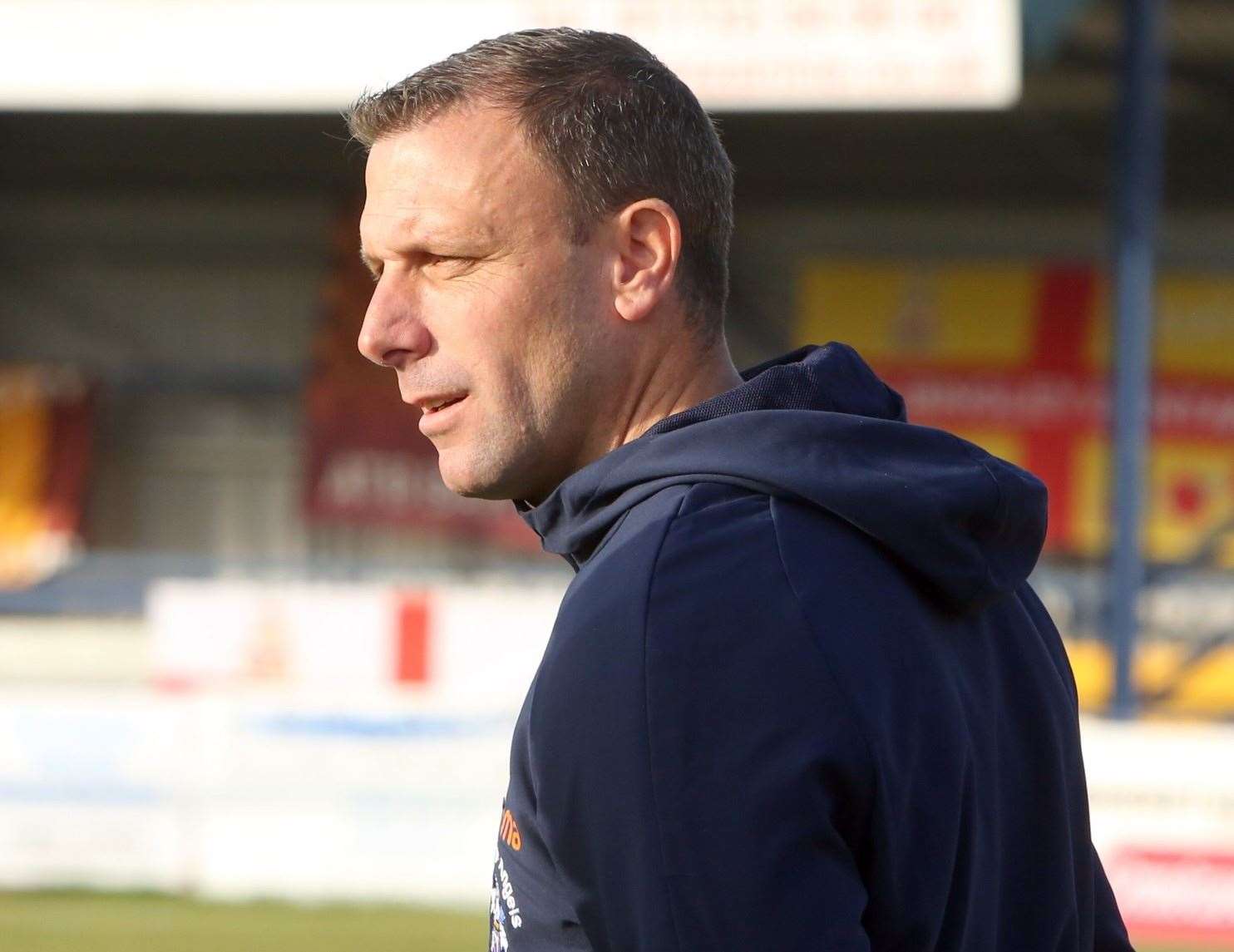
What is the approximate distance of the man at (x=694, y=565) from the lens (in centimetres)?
101

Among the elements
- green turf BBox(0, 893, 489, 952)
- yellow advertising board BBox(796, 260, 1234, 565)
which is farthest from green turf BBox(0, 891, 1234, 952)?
yellow advertising board BBox(796, 260, 1234, 565)

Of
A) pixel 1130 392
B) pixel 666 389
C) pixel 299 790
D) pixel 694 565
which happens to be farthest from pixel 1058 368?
pixel 694 565

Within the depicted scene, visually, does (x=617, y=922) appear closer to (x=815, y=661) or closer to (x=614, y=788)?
(x=614, y=788)

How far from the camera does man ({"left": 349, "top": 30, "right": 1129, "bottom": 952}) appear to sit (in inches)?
39.7

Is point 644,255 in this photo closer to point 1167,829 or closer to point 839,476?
point 839,476

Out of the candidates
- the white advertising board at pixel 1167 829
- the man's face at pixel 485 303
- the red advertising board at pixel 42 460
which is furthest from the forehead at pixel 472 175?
the red advertising board at pixel 42 460

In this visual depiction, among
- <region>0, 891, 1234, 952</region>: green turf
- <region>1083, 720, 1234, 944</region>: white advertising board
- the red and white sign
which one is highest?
the red and white sign

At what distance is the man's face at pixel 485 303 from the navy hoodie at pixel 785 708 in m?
0.07

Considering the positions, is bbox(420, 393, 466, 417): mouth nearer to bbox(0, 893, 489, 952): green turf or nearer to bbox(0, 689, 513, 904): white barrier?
bbox(0, 893, 489, 952): green turf

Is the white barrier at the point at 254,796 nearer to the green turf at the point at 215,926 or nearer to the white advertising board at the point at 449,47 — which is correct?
the green turf at the point at 215,926

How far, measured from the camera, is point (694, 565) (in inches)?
40.8

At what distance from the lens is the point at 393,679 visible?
8.91m

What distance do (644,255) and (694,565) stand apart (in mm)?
306

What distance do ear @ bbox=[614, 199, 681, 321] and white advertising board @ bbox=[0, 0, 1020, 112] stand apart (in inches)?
242
